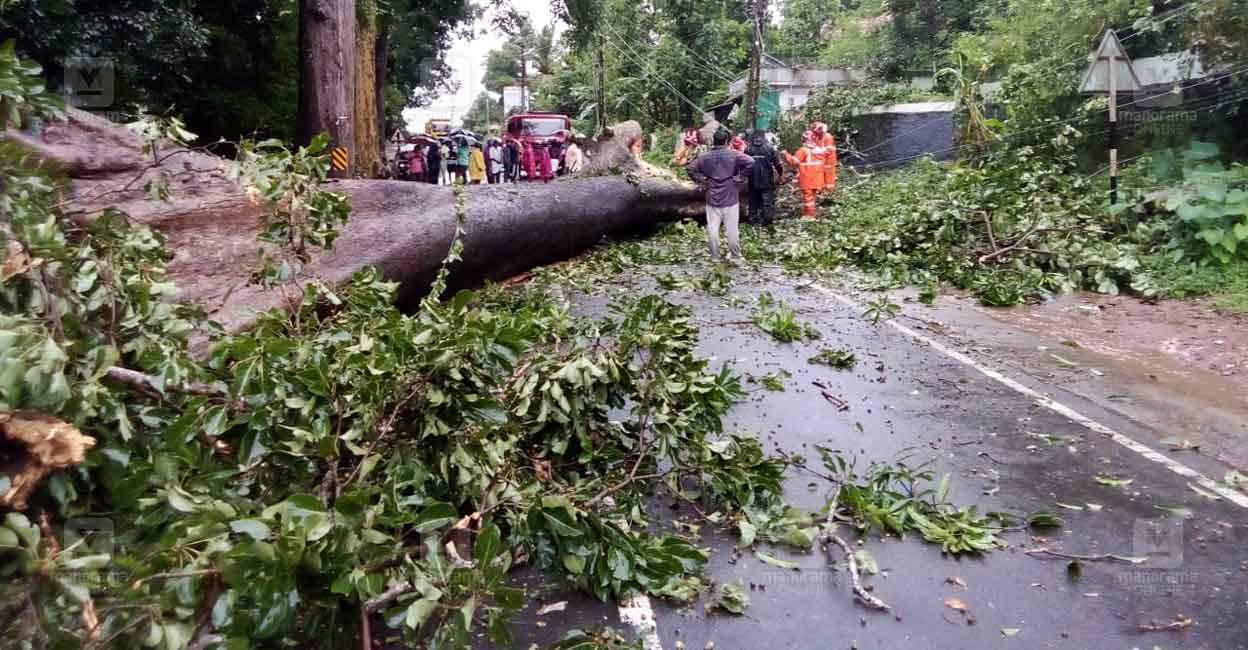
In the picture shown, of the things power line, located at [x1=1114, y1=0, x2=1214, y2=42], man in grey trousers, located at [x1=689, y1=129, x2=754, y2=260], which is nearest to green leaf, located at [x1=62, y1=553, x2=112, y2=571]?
man in grey trousers, located at [x1=689, y1=129, x2=754, y2=260]

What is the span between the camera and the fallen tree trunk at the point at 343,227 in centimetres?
502

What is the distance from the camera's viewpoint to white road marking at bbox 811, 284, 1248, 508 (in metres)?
4.65

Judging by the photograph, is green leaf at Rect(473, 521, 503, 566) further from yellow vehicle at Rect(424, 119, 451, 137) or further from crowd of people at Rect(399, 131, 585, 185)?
yellow vehicle at Rect(424, 119, 451, 137)

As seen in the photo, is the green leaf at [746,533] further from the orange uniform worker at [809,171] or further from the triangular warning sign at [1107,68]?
the orange uniform worker at [809,171]

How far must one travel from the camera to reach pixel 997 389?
6512 mm

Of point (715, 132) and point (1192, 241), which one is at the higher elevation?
point (715, 132)

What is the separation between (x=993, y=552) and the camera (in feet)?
12.9

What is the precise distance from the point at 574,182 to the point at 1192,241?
7466 mm

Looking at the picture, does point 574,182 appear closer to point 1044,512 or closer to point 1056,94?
point 1056,94

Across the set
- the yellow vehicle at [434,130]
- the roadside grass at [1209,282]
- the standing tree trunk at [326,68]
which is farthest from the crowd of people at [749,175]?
the yellow vehicle at [434,130]

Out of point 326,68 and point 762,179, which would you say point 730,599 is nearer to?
point 326,68

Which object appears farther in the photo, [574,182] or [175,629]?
[574,182]

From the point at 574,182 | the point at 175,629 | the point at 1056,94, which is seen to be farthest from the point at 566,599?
the point at 1056,94

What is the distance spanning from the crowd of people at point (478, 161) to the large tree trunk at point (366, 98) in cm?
1264
